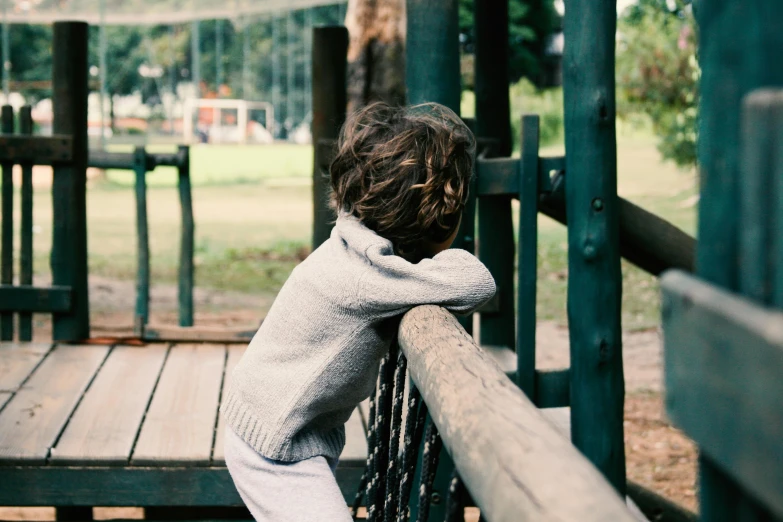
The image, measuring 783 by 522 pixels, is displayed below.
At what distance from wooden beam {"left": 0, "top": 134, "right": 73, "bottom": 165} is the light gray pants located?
119 inches

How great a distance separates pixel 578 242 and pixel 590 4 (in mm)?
755

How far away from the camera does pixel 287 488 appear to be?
2221 millimetres

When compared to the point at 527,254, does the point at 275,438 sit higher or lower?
lower

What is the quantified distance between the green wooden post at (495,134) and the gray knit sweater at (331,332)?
9.23 feet

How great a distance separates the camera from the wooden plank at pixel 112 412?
11.1ft

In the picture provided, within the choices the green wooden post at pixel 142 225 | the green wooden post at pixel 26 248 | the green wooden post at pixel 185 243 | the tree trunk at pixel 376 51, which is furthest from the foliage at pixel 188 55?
the green wooden post at pixel 26 248

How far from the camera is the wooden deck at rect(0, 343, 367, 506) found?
3.37 m

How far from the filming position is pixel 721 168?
83cm

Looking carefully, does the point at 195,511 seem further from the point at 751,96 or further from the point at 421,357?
the point at 751,96

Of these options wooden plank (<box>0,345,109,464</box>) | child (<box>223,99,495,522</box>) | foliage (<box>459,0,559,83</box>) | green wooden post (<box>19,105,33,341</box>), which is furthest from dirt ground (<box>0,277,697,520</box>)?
foliage (<box>459,0,559,83</box>)

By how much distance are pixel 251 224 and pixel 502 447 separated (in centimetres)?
1638

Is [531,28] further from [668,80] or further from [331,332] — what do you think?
[331,332]

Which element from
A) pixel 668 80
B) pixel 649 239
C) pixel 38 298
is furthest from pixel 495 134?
pixel 668 80

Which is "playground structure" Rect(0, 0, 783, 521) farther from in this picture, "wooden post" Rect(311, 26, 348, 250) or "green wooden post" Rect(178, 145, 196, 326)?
"green wooden post" Rect(178, 145, 196, 326)
